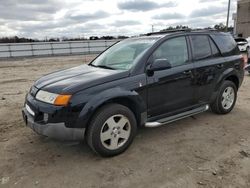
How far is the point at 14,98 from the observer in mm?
7121

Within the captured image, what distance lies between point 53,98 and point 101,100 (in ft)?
2.03

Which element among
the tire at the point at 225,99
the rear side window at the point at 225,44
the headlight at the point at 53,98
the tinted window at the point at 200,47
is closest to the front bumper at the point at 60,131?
the headlight at the point at 53,98

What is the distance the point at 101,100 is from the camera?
11.1ft

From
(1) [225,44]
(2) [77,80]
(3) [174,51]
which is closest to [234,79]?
(1) [225,44]

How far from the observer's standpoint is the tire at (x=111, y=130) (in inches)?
134

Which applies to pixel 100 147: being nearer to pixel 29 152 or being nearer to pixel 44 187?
pixel 44 187

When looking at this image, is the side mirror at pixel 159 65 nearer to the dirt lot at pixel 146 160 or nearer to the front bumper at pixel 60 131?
the dirt lot at pixel 146 160

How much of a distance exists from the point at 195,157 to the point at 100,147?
1.30m

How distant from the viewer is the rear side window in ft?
16.5

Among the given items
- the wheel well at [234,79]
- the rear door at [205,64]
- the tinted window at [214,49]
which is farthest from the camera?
the wheel well at [234,79]

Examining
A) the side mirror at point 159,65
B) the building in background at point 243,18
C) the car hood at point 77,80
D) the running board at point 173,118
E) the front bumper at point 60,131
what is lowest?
the running board at point 173,118

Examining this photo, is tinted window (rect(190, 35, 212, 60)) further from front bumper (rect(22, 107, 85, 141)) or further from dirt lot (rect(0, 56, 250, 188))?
front bumper (rect(22, 107, 85, 141))

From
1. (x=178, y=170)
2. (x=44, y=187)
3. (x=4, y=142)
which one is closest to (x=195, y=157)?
(x=178, y=170)

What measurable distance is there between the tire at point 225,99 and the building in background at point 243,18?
4354 cm
